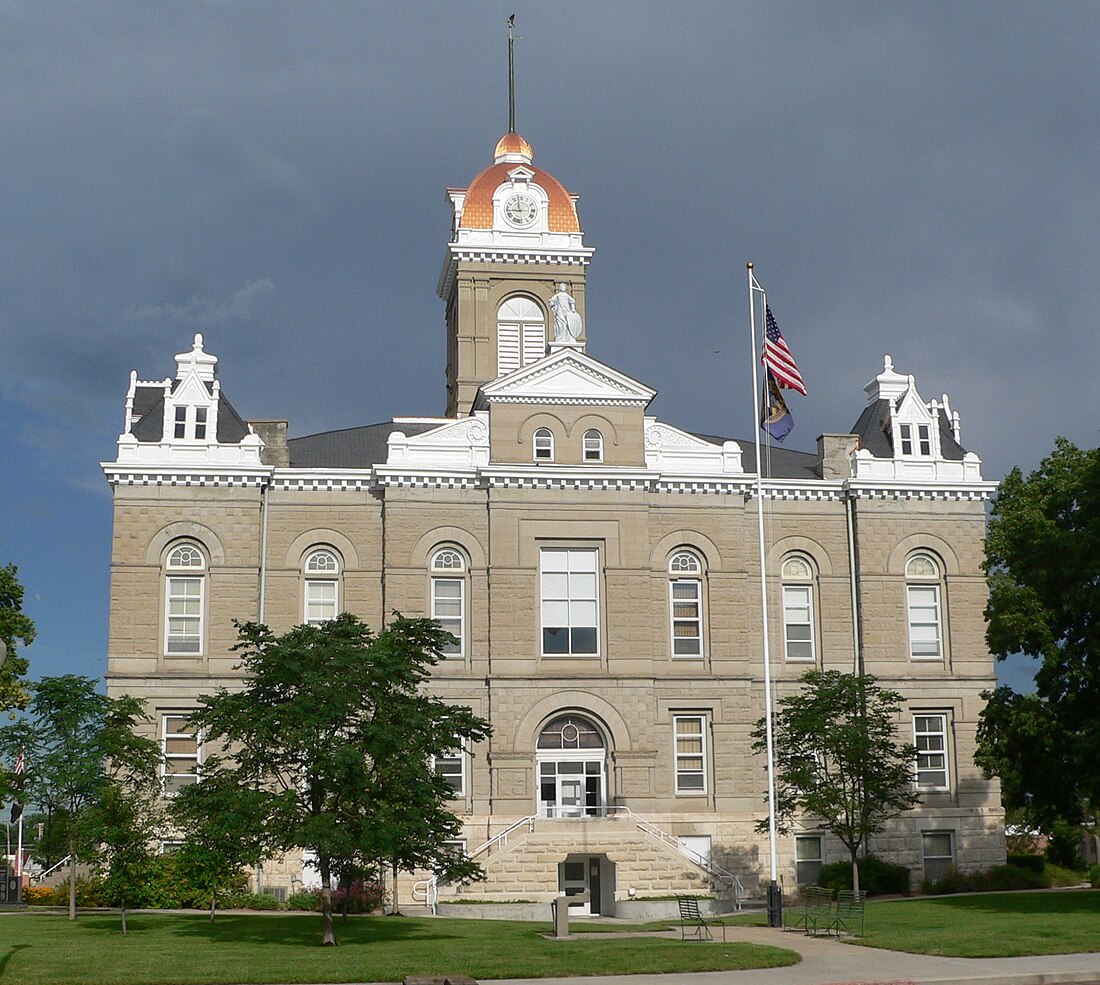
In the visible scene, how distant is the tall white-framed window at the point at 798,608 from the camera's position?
4928 centimetres

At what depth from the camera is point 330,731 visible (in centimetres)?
3077

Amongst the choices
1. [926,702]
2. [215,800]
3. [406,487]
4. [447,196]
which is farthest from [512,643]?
[447,196]

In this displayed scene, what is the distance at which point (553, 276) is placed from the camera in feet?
189

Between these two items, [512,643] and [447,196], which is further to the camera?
[447,196]

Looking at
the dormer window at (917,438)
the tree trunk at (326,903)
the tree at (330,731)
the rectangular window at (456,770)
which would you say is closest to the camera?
the tree at (330,731)

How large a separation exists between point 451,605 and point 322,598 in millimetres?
4228

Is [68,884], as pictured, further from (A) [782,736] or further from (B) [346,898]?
(A) [782,736]

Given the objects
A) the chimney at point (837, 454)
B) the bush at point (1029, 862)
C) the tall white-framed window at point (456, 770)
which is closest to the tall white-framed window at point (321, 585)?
the tall white-framed window at point (456, 770)

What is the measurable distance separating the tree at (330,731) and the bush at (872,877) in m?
18.1

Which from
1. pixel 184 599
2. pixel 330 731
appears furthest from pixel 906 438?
pixel 330 731

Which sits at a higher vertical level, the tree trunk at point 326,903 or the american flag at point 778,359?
the american flag at point 778,359

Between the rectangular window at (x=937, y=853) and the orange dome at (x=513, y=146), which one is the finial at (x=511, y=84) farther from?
the rectangular window at (x=937, y=853)

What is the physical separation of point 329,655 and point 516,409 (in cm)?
1831

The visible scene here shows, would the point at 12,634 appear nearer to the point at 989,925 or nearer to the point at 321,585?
the point at 321,585
